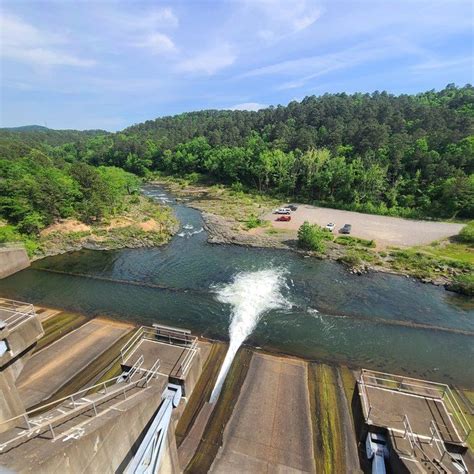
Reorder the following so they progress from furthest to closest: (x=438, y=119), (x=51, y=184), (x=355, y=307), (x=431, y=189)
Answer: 1. (x=438, y=119)
2. (x=431, y=189)
3. (x=51, y=184)
4. (x=355, y=307)

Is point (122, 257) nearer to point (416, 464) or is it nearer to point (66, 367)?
point (66, 367)

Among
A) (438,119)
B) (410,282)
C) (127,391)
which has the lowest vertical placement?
(410,282)

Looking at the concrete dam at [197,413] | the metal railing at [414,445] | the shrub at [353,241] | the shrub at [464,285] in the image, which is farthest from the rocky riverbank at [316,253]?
the metal railing at [414,445]

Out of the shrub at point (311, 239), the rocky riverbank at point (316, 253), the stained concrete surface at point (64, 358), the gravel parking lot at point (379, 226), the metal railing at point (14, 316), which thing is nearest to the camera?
the metal railing at point (14, 316)

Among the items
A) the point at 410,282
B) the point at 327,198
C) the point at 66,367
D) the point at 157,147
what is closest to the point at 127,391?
the point at 66,367

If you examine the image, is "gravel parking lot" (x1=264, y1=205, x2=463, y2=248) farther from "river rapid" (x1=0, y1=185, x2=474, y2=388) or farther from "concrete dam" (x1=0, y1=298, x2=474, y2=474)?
"concrete dam" (x1=0, y1=298, x2=474, y2=474)

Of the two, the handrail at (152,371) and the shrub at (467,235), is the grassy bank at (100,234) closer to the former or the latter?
the handrail at (152,371)

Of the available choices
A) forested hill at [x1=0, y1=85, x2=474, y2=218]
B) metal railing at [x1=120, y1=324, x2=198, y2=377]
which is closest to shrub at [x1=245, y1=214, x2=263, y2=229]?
forested hill at [x1=0, y1=85, x2=474, y2=218]
